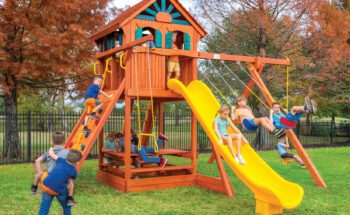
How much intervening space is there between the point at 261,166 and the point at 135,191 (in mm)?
3038

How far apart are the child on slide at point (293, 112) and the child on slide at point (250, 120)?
17 cm

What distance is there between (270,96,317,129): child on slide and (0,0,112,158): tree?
8515 millimetres

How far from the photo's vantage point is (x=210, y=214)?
7.00 meters

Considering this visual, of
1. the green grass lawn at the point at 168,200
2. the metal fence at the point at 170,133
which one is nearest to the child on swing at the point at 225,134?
the green grass lawn at the point at 168,200

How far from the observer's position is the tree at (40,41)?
45.4 ft

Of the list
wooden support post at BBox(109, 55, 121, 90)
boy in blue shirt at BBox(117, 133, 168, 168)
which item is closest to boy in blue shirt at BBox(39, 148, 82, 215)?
boy in blue shirt at BBox(117, 133, 168, 168)

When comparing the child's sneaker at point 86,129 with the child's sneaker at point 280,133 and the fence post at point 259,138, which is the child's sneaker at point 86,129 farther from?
the fence post at point 259,138

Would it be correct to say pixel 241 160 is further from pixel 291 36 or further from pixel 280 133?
pixel 291 36

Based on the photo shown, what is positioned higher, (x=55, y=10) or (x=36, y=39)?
(x=55, y=10)

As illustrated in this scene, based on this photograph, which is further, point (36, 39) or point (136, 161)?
point (36, 39)

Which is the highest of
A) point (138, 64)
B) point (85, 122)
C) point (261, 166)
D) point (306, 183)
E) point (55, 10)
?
point (55, 10)

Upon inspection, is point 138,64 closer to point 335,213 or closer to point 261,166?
point 261,166

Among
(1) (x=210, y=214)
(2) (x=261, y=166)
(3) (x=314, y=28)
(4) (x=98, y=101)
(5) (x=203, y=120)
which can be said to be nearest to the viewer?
(1) (x=210, y=214)

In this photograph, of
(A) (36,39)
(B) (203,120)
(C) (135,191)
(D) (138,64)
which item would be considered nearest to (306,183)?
(B) (203,120)
